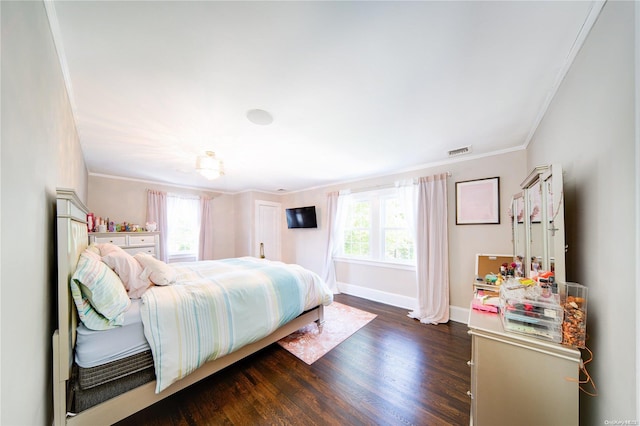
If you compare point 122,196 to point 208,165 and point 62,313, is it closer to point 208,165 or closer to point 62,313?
point 208,165

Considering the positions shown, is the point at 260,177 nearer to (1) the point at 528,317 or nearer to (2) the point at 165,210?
(2) the point at 165,210

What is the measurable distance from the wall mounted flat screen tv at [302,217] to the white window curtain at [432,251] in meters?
2.21

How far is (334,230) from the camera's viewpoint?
4.32 metres

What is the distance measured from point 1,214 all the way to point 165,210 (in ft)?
14.3

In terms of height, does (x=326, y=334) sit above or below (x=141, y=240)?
below

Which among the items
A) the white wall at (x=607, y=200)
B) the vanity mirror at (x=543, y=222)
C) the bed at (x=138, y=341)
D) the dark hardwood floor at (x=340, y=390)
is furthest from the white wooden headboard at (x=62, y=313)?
the vanity mirror at (x=543, y=222)

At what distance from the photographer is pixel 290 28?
106cm

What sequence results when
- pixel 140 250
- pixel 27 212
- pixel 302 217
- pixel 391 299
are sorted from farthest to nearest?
pixel 302 217 < pixel 140 250 < pixel 391 299 < pixel 27 212

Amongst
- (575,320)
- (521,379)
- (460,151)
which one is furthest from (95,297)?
(460,151)

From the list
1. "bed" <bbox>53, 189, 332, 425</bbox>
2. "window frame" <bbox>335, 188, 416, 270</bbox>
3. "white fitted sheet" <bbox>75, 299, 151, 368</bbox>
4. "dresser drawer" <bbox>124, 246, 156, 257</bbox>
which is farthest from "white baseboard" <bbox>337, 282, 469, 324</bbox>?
"dresser drawer" <bbox>124, 246, 156, 257</bbox>

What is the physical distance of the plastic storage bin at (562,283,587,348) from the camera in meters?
0.99

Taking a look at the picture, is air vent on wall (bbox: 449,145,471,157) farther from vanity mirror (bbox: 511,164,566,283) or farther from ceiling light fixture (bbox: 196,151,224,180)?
ceiling light fixture (bbox: 196,151,224,180)

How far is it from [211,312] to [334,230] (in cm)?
288

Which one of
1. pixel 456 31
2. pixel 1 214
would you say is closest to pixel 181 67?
pixel 1 214
